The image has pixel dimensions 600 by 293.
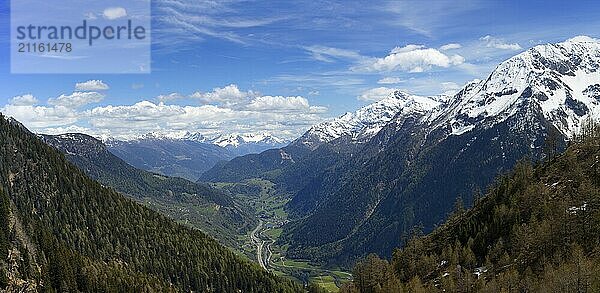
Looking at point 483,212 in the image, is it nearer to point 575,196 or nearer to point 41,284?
point 575,196

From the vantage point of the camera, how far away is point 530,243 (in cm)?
14500

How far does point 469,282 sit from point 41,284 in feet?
438

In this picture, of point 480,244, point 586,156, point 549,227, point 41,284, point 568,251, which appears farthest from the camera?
point 586,156

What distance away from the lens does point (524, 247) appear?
147 meters

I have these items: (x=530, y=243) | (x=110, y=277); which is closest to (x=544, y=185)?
(x=530, y=243)

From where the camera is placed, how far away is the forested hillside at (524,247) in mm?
120125

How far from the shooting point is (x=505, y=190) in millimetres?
197000

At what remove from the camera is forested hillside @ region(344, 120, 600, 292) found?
120125 mm

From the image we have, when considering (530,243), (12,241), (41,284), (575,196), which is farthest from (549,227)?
(12,241)

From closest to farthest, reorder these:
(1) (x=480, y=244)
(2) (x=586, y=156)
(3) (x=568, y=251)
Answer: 1. (3) (x=568, y=251)
2. (1) (x=480, y=244)
3. (2) (x=586, y=156)

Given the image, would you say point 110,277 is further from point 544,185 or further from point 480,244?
point 544,185

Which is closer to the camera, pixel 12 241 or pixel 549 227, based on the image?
pixel 549 227

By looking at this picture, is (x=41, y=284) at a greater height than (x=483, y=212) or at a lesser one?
lesser

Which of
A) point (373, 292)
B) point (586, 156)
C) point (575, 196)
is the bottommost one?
point (373, 292)
